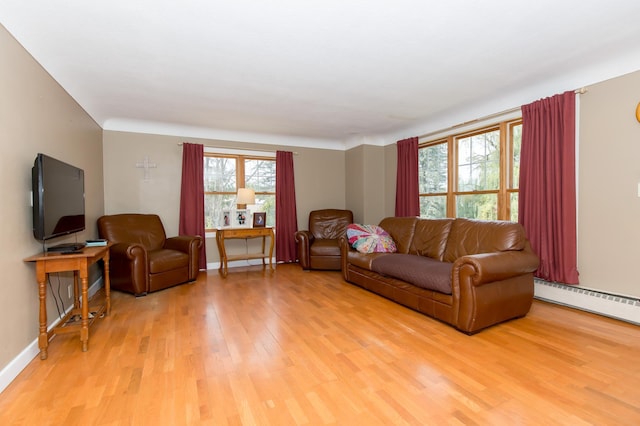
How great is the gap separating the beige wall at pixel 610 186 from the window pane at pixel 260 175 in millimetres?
4398

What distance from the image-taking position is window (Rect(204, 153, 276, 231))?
17.2 ft

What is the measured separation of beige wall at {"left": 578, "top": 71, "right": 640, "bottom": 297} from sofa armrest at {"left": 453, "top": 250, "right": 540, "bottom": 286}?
0.66 metres

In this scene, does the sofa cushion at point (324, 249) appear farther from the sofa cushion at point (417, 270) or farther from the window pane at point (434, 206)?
the window pane at point (434, 206)

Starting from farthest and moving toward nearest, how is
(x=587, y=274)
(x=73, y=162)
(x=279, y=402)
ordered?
(x=73, y=162), (x=587, y=274), (x=279, y=402)

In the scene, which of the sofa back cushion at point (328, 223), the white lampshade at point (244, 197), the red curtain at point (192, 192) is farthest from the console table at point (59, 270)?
the sofa back cushion at point (328, 223)

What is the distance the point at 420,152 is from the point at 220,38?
3754mm

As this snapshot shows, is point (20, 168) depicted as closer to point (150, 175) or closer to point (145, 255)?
point (145, 255)

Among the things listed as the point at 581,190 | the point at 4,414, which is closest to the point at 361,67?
the point at 581,190

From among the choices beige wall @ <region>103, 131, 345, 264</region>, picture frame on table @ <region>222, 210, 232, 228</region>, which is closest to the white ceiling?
beige wall @ <region>103, 131, 345, 264</region>

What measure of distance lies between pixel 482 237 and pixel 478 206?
1.18 meters

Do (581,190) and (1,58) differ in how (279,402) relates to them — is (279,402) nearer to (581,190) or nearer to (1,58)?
(1,58)

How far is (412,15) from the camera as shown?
6.86 ft

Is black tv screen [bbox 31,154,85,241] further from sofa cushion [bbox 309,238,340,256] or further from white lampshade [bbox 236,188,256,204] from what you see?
sofa cushion [bbox 309,238,340,256]

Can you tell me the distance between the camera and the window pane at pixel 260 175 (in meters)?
5.50
